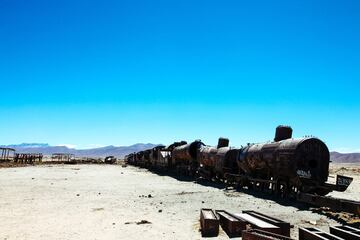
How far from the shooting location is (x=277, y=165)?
19.0 m

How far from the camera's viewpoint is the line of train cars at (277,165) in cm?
1772

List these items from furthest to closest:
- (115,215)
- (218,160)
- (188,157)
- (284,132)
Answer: (188,157)
(218,160)
(284,132)
(115,215)

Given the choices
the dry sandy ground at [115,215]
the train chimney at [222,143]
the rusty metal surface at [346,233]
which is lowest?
the dry sandy ground at [115,215]

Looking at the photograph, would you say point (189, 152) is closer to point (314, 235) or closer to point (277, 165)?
point (277, 165)

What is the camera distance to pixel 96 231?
1036cm

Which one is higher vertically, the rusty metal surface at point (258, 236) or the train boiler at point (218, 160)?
the train boiler at point (218, 160)

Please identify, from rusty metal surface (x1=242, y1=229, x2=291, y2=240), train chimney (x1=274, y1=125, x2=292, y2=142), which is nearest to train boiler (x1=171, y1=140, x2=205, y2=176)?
train chimney (x1=274, y1=125, x2=292, y2=142)

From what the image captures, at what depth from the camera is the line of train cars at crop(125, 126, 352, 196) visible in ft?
58.1

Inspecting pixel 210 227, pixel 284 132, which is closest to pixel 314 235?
pixel 210 227

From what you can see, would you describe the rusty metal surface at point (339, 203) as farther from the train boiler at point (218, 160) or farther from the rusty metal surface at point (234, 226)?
the train boiler at point (218, 160)

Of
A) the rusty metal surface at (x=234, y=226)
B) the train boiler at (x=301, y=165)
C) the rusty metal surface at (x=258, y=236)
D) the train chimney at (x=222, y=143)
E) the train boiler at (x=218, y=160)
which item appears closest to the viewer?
the rusty metal surface at (x=258, y=236)

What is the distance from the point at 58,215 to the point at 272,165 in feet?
37.4

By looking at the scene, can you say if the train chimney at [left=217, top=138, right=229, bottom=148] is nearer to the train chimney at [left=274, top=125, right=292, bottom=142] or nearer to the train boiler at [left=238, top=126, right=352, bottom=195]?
the train chimney at [left=274, top=125, right=292, bottom=142]

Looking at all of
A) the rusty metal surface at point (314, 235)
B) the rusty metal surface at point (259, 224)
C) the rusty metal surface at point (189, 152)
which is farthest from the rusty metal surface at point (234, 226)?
the rusty metal surface at point (189, 152)
